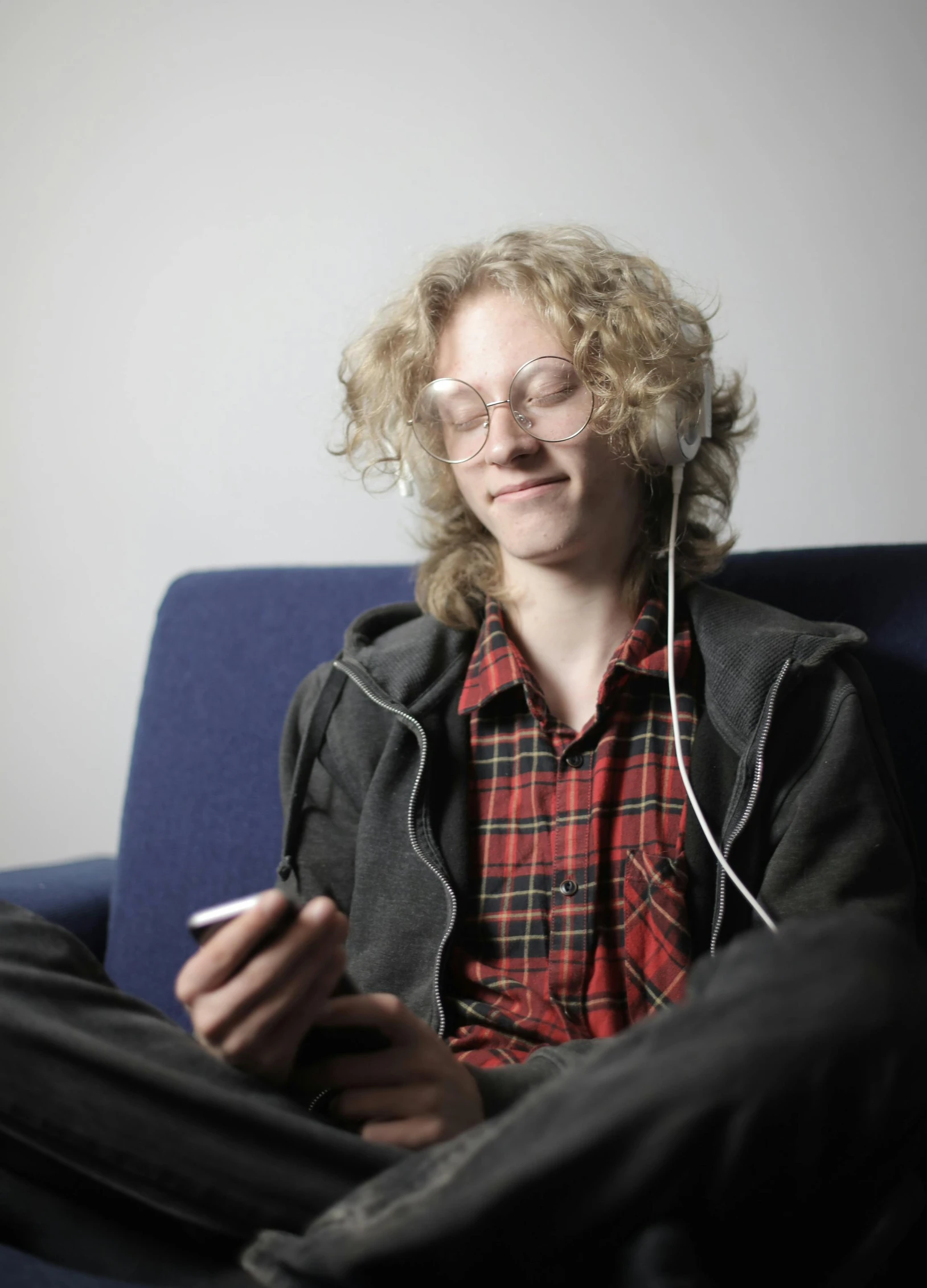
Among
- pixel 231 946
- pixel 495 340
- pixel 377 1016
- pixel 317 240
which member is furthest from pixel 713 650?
pixel 317 240

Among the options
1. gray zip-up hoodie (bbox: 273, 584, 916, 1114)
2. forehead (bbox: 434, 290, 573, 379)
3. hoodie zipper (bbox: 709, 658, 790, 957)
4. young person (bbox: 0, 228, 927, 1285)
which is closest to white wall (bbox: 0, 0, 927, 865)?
young person (bbox: 0, 228, 927, 1285)

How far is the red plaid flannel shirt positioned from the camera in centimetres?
116

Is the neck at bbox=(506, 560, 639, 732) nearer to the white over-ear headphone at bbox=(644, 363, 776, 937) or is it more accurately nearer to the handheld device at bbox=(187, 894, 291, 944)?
the white over-ear headphone at bbox=(644, 363, 776, 937)

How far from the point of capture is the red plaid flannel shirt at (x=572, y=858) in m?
1.16

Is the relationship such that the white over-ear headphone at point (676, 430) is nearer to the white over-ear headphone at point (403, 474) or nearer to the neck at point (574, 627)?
the neck at point (574, 627)

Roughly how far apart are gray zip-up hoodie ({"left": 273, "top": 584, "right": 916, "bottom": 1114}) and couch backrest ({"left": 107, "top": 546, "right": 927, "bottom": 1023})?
0.51ft

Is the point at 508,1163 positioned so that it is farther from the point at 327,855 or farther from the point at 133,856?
the point at 133,856

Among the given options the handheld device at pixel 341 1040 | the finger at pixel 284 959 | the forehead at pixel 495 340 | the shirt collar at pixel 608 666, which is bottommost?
the handheld device at pixel 341 1040

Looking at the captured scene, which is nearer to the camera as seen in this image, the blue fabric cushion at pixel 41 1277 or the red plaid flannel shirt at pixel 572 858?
the blue fabric cushion at pixel 41 1277

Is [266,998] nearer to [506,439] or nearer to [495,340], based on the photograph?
[506,439]

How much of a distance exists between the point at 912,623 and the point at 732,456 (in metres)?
0.33

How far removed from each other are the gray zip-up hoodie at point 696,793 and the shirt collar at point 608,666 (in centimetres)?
3

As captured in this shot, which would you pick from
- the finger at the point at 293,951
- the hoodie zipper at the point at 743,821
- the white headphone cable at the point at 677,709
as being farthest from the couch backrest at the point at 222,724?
the finger at the point at 293,951

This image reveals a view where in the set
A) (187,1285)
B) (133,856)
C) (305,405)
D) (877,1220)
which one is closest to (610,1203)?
(877,1220)
